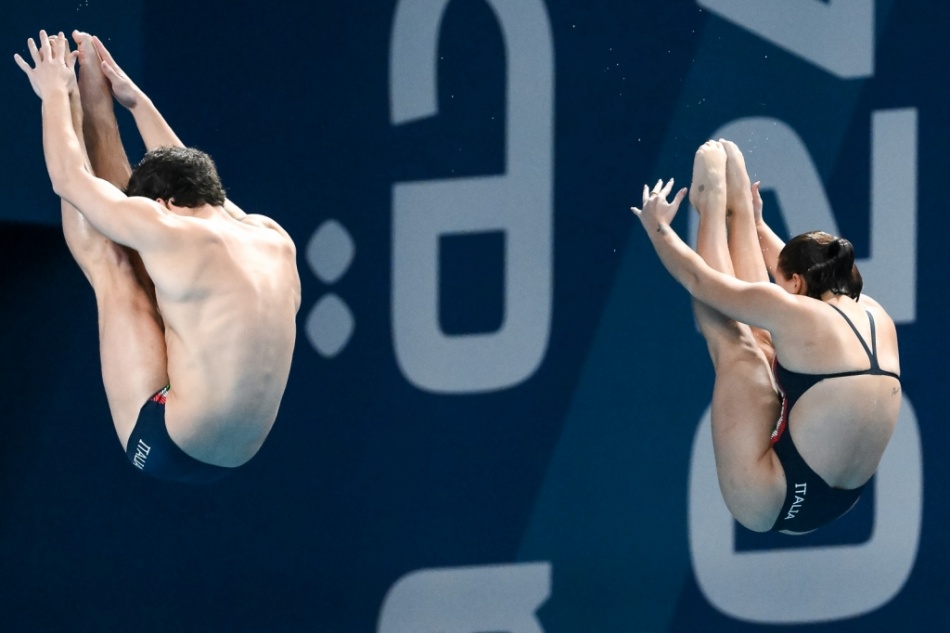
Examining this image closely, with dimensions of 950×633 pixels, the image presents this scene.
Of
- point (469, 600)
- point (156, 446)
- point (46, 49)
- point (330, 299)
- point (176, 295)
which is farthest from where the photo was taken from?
point (330, 299)

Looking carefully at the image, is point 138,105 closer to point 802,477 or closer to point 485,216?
point 485,216

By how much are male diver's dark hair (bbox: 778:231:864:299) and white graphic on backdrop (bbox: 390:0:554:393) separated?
2.39m

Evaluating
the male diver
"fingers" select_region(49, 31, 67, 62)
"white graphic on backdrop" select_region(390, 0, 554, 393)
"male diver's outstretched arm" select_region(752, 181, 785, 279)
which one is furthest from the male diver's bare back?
"white graphic on backdrop" select_region(390, 0, 554, 393)

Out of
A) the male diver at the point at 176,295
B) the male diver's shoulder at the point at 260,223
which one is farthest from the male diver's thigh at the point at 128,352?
the male diver's shoulder at the point at 260,223

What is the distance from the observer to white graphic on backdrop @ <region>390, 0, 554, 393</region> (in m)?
7.38

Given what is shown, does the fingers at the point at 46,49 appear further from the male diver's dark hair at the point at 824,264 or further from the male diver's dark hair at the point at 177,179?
the male diver's dark hair at the point at 824,264

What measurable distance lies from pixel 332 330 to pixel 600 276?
4.71ft

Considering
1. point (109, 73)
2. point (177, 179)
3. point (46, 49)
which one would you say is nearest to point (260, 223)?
point (177, 179)

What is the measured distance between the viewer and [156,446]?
4.71 m

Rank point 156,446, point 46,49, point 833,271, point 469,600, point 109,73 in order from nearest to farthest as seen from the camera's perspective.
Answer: point 156,446, point 46,49, point 833,271, point 109,73, point 469,600

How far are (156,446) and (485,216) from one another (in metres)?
3.06

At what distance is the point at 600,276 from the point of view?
7.32 meters

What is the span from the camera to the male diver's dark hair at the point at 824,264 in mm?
5051

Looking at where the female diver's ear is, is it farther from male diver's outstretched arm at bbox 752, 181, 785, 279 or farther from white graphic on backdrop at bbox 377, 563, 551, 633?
white graphic on backdrop at bbox 377, 563, 551, 633
